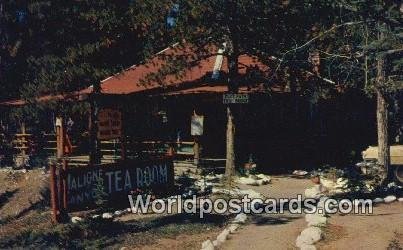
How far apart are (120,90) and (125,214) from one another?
12648 mm

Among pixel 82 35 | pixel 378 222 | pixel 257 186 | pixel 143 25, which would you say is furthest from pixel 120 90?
pixel 378 222

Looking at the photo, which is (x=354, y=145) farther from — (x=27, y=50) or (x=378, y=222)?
(x=27, y=50)

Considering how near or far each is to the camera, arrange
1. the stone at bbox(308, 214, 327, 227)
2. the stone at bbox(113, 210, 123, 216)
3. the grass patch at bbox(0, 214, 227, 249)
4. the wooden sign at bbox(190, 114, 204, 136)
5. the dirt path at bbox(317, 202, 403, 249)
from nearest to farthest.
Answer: the dirt path at bbox(317, 202, 403, 249) < the grass patch at bbox(0, 214, 227, 249) < the stone at bbox(308, 214, 327, 227) < the stone at bbox(113, 210, 123, 216) < the wooden sign at bbox(190, 114, 204, 136)

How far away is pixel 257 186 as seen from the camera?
1675cm

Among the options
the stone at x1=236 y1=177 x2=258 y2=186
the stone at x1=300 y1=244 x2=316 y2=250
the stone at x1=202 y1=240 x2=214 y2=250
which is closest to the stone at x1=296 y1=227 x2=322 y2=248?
the stone at x1=300 y1=244 x2=316 y2=250

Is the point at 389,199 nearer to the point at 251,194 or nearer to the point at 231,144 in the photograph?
the point at 251,194

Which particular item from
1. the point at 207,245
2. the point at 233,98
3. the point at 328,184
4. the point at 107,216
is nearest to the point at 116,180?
the point at 107,216

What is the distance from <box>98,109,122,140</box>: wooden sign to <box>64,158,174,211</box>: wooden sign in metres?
1.36

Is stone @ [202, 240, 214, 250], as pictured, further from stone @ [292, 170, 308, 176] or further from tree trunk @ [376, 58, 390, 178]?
stone @ [292, 170, 308, 176]

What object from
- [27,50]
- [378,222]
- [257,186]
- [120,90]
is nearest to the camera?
[378,222]

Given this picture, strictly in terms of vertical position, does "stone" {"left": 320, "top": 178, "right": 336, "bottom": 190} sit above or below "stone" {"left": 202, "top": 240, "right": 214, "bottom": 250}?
above

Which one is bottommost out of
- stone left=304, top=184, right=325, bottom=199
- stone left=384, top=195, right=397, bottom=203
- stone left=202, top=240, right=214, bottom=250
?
stone left=202, top=240, right=214, bottom=250

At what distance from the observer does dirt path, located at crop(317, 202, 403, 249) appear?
28.0 feet

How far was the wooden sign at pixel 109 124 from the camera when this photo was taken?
535 inches
